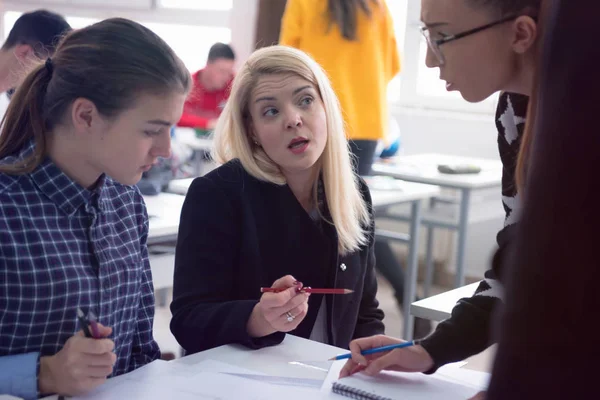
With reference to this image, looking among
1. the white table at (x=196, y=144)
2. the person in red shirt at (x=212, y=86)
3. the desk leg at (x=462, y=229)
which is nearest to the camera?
the desk leg at (x=462, y=229)

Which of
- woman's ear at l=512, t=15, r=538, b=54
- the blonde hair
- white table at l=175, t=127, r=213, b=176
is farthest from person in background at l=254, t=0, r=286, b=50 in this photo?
woman's ear at l=512, t=15, r=538, b=54

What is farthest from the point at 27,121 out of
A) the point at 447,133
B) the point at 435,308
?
the point at 447,133

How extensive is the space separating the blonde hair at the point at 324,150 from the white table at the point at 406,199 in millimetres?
1365

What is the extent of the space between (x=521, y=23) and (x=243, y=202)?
2.45 ft

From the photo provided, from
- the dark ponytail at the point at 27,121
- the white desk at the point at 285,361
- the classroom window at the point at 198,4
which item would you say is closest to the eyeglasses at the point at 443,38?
the white desk at the point at 285,361

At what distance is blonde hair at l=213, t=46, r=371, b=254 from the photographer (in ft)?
5.64

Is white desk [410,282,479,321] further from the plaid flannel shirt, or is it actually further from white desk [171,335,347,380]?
the plaid flannel shirt

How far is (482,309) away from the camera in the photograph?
126 cm

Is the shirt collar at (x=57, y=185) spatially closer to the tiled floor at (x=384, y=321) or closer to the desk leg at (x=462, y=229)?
the tiled floor at (x=384, y=321)

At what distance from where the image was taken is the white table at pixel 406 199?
318 centimetres

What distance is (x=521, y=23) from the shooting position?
1085mm

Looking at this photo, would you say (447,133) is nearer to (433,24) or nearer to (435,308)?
(435,308)

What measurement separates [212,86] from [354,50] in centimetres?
196

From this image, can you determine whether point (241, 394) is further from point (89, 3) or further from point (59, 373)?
point (89, 3)
